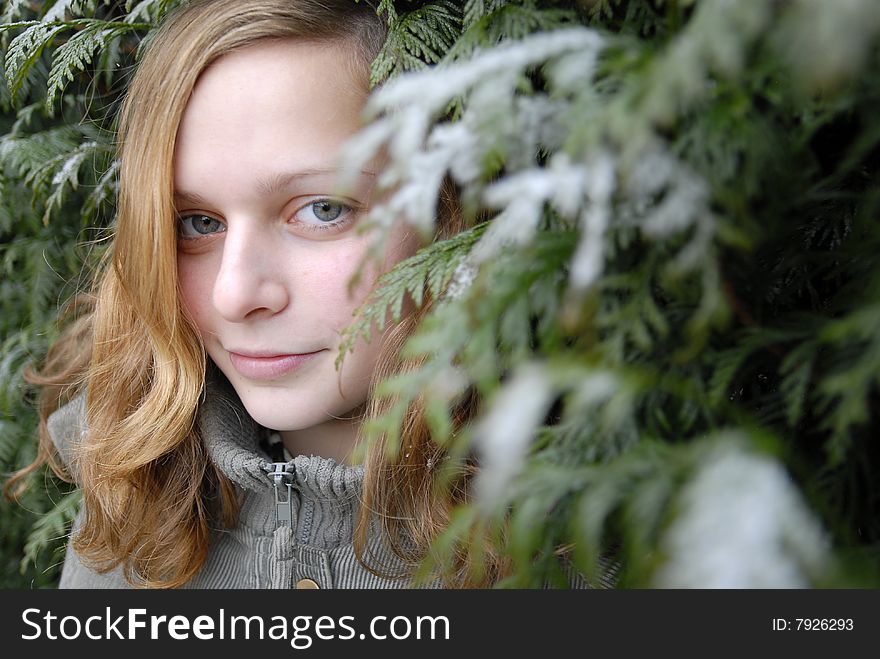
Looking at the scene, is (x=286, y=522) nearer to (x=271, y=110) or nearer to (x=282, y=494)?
(x=282, y=494)

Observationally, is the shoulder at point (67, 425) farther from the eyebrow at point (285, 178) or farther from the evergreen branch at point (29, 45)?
the eyebrow at point (285, 178)

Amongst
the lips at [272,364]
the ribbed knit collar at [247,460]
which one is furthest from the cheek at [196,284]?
the ribbed knit collar at [247,460]

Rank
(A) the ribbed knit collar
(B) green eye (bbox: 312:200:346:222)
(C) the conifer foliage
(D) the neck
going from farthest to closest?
(D) the neck → (A) the ribbed knit collar → (B) green eye (bbox: 312:200:346:222) → (C) the conifer foliage

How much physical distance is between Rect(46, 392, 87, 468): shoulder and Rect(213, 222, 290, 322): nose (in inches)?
31.4

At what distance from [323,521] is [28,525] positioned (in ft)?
3.79

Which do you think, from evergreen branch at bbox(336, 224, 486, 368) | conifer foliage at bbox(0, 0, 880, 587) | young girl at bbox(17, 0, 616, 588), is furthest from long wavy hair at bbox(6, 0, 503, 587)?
conifer foliage at bbox(0, 0, 880, 587)

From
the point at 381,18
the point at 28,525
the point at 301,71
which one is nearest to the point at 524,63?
the point at 301,71

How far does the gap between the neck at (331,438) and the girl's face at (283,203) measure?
0.19 metres

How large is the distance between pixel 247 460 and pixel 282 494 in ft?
0.33

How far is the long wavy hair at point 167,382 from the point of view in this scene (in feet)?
4.36

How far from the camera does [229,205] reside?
1.27m

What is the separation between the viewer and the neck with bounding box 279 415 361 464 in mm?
1581

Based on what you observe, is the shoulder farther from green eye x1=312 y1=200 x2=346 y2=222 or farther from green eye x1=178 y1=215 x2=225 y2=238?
green eye x1=312 y1=200 x2=346 y2=222

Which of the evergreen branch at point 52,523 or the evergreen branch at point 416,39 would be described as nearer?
the evergreen branch at point 416,39
